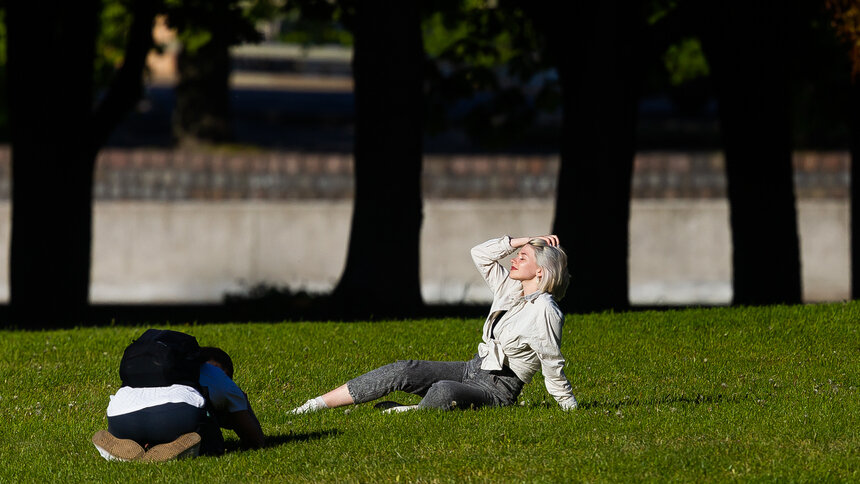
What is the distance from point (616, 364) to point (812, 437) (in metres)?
2.88

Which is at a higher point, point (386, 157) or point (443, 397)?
point (386, 157)

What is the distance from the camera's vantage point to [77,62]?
593 inches

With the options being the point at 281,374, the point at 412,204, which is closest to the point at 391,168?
the point at 412,204

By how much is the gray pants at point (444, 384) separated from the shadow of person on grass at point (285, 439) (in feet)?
1.50

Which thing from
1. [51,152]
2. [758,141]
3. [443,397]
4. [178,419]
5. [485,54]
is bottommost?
[443,397]

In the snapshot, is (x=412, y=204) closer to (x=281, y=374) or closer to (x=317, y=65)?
(x=281, y=374)

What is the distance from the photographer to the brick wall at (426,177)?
2183 centimetres

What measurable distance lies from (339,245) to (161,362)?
48.2ft

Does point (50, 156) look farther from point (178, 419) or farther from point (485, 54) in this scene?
point (178, 419)

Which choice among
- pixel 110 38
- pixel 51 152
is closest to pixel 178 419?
pixel 51 152

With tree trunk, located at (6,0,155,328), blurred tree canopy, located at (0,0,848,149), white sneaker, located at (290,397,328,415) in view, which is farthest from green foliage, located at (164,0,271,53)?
white sneaker, located at (290,397,328,415)

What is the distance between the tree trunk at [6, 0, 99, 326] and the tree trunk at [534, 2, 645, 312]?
5.66m

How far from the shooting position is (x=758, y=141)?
15.6 metres

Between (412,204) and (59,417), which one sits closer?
(59,417)
